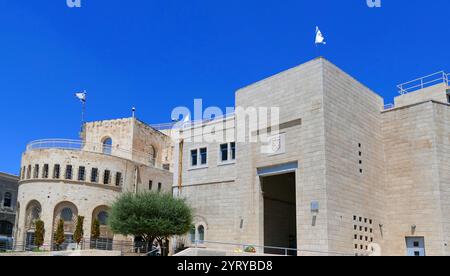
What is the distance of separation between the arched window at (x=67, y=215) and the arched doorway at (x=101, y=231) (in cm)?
175

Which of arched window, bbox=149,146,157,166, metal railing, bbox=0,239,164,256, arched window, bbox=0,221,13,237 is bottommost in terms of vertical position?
metal railing, bbox=0,239,164,256

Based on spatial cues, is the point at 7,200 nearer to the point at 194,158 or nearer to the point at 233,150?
the point at 194,158

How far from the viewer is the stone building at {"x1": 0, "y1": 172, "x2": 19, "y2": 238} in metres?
52.1

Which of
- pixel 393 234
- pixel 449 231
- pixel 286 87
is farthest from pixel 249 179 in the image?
pixel 449 231

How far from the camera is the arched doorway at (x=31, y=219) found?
37.6 metres

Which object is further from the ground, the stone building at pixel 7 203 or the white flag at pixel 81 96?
the white flag at pixel 81 96

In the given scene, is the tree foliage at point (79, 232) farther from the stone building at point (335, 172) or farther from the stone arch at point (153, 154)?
the stone arch at point (153, 154)

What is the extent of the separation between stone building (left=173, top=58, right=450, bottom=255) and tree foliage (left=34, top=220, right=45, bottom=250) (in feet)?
41.1

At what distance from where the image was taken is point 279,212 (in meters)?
30.8

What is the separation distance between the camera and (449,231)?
24.6 m

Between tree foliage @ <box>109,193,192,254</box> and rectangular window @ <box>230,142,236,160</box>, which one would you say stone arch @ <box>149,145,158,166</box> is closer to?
rectangular window @ <box>230,142,236,160</box>

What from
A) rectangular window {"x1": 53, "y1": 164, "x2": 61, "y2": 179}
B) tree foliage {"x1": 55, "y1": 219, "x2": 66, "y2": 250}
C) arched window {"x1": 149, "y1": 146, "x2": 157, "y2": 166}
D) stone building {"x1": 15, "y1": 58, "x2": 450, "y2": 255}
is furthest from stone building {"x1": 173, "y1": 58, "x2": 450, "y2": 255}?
arched window {"x1": 149, "y1": 146, "x2": 157, "y2": 166}

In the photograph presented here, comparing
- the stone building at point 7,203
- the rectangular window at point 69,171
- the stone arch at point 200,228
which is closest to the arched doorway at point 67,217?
the rectangular window at point 69,171

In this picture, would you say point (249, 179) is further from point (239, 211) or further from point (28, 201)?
point (28, 201)
